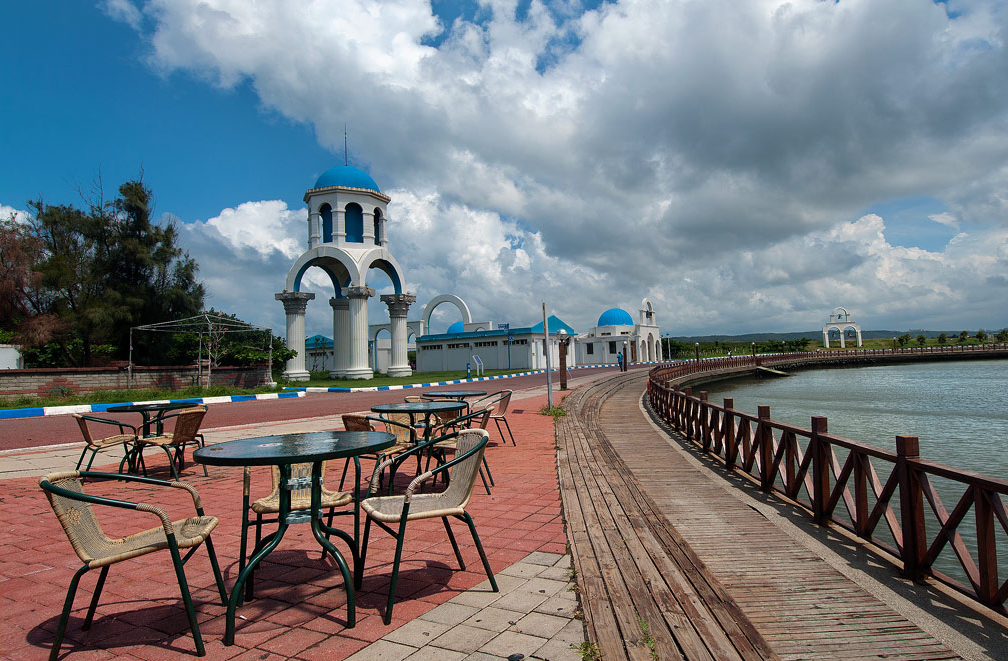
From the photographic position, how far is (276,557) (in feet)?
12.6

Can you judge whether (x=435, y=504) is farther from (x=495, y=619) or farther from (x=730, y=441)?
(x=730, y=441)

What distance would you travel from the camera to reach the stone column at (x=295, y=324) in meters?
32.9

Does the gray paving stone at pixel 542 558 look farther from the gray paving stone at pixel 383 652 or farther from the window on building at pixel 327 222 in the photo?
the window on building at pixel 327 222

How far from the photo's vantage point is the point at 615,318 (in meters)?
63.1

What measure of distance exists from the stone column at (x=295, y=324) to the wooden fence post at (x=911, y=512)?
32.1 m

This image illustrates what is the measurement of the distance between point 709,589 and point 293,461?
225 cm

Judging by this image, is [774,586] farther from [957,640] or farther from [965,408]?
[965,408]

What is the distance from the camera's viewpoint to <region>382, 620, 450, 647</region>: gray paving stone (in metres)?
2.61

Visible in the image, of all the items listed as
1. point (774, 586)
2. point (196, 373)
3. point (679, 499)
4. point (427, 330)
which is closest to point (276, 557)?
point (774, 586)

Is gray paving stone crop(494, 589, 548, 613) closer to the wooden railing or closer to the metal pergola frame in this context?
the wooden railing

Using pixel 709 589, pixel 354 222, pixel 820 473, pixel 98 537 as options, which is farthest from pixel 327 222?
pixel 709 589

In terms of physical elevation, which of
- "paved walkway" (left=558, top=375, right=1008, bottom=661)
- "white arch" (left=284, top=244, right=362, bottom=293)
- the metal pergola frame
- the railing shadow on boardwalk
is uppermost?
"white arch" (left=284, top=244, right=362, bottom=293)

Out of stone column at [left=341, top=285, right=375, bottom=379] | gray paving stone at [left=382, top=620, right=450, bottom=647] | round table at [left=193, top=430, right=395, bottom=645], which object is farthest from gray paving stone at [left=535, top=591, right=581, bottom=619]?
stone column at [left=341, top=285, right=375, bottom=379]

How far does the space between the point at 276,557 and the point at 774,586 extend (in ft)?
10.3
